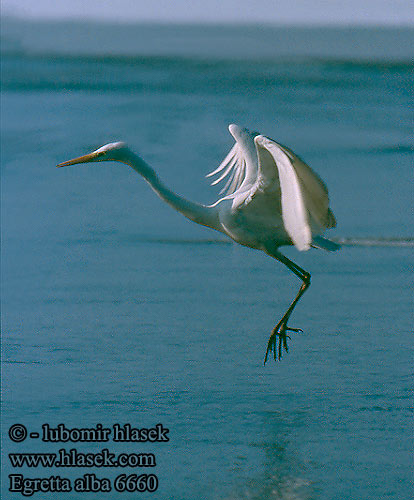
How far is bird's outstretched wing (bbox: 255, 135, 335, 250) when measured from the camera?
3.83m

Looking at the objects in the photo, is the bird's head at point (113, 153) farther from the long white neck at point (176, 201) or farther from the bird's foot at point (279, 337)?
the bird's foot at point (279, 337)

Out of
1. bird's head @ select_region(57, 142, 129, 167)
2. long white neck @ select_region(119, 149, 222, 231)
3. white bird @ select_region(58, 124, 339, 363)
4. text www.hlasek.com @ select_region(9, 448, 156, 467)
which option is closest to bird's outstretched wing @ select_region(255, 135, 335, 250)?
white bird @ select_region(58, 124, 339, 363)

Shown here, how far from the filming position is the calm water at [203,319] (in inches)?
144

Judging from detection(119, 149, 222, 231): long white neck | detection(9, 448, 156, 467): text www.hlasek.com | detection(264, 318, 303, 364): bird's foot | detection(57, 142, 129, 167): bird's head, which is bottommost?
detection(9, 448, 156, 467): text www.hlasek.com

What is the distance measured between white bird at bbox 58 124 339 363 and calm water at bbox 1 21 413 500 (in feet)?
1.18

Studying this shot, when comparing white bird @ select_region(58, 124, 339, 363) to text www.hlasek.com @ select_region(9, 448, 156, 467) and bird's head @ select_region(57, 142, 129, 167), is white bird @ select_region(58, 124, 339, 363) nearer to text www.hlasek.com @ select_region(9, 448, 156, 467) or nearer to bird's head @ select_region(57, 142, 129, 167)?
bird's head @ select_region(57, 142, 129, 167)

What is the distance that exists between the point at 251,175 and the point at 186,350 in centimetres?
86

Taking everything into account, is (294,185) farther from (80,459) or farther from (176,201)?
(80,459)

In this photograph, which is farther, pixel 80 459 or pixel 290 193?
pixel 290 193

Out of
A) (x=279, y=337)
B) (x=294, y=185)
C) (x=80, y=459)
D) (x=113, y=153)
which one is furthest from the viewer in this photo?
(x=113, y=153)

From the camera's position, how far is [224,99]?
1156 cm

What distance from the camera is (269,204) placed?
14.8ft

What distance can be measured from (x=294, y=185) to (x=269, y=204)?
2.23ft

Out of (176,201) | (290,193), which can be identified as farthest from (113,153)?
(290,193)
